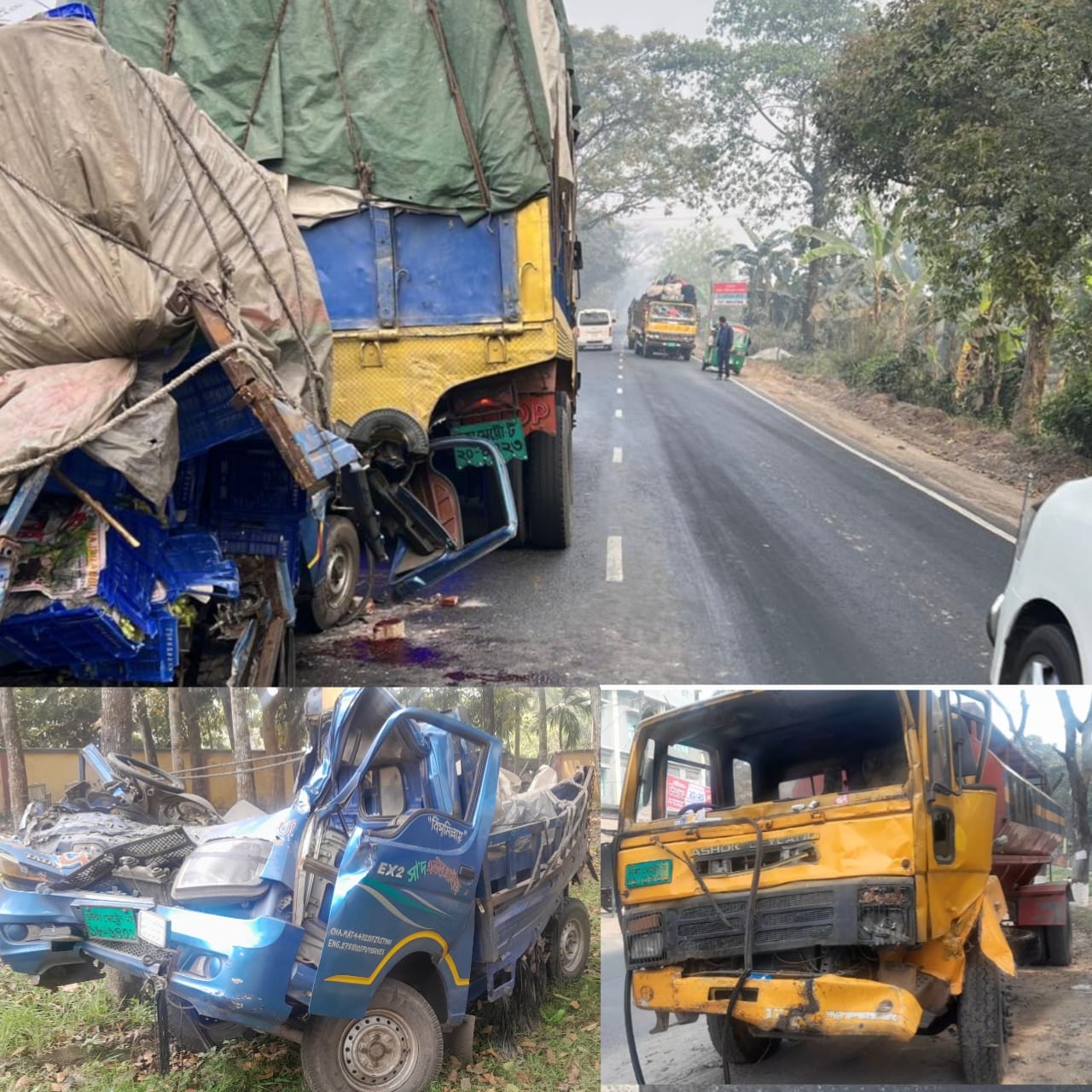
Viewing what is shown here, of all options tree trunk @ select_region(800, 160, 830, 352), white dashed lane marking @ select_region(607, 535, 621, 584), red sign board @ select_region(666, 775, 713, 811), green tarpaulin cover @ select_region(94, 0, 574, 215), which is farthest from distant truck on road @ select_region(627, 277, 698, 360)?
red sign board @ select_region(666, 775, 713, 811)

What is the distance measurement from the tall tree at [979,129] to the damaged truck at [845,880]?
835 centimetres

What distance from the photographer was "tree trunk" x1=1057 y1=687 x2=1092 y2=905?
12.8ft

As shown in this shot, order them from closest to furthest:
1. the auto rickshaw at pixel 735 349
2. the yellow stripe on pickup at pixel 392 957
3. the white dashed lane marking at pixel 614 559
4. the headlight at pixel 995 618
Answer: the yellow stripe on pickup at pixel 392 957
the headlight at pixel 995 618
the white dashed lane marking at pixel 614 559
the auto rickshaw at pixel 735 349

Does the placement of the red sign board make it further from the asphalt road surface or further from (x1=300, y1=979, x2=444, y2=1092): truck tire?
the asphalt road surface

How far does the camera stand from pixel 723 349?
2556 cm

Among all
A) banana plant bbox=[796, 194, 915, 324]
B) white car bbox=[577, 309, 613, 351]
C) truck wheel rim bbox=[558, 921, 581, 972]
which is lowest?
truck wheel rim bbox=[558, 921, 581, 972]

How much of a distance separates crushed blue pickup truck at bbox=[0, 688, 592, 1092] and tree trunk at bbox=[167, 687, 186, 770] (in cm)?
7

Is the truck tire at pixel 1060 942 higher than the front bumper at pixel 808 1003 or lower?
higher

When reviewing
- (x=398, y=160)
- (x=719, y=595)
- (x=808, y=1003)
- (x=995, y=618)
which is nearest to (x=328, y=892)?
(x=808, y=1003)

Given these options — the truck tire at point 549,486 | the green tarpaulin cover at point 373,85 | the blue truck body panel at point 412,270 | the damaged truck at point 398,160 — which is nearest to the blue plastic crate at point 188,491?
the damaged truck at point 398,160

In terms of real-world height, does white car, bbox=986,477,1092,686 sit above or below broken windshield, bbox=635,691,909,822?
above

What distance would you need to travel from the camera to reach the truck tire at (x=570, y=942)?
410 centimetres

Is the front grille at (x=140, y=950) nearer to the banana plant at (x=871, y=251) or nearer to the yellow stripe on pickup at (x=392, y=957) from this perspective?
the yellow stripe on pickup at (x=392, y=957)

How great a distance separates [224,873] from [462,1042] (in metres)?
0.93
